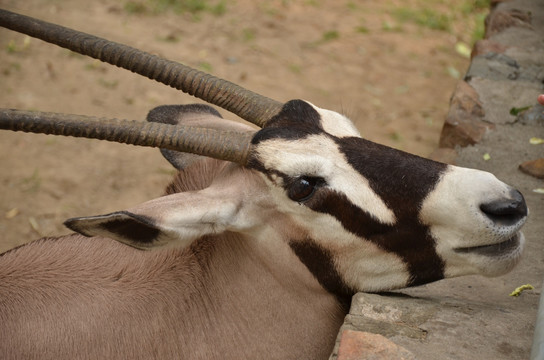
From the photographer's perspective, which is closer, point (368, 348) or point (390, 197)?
point (368, 348)

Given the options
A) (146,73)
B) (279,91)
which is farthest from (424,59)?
(146,73)

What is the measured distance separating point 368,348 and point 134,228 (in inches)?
42.6

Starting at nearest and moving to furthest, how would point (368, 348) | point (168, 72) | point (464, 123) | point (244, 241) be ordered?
point (368, 348) → point (244, 241) → point (168, 72) → point (464, 123)

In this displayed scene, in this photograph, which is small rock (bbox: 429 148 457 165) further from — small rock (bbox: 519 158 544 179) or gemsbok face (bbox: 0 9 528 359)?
gemsbok face (bbox: 0 9 528 359)

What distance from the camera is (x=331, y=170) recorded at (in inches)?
118

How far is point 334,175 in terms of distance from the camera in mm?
2986

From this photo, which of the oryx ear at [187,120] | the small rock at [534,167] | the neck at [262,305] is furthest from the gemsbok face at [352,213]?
the small rock at [534,167]

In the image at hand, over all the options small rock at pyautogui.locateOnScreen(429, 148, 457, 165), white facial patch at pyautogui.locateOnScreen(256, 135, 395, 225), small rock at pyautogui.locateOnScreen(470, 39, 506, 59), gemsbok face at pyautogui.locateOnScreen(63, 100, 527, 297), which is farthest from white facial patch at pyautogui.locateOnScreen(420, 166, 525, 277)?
small rock at pyautogui.locateOnScreen(470, 39, 506, 59)

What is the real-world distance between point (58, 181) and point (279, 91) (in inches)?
107

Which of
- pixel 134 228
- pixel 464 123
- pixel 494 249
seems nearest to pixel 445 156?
pixel 464 123

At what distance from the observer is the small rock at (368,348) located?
108 inches

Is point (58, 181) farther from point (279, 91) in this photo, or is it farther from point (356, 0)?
point (356, 0)

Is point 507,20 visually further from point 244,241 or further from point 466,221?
point 244,241

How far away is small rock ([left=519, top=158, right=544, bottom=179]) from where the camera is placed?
4.50m
